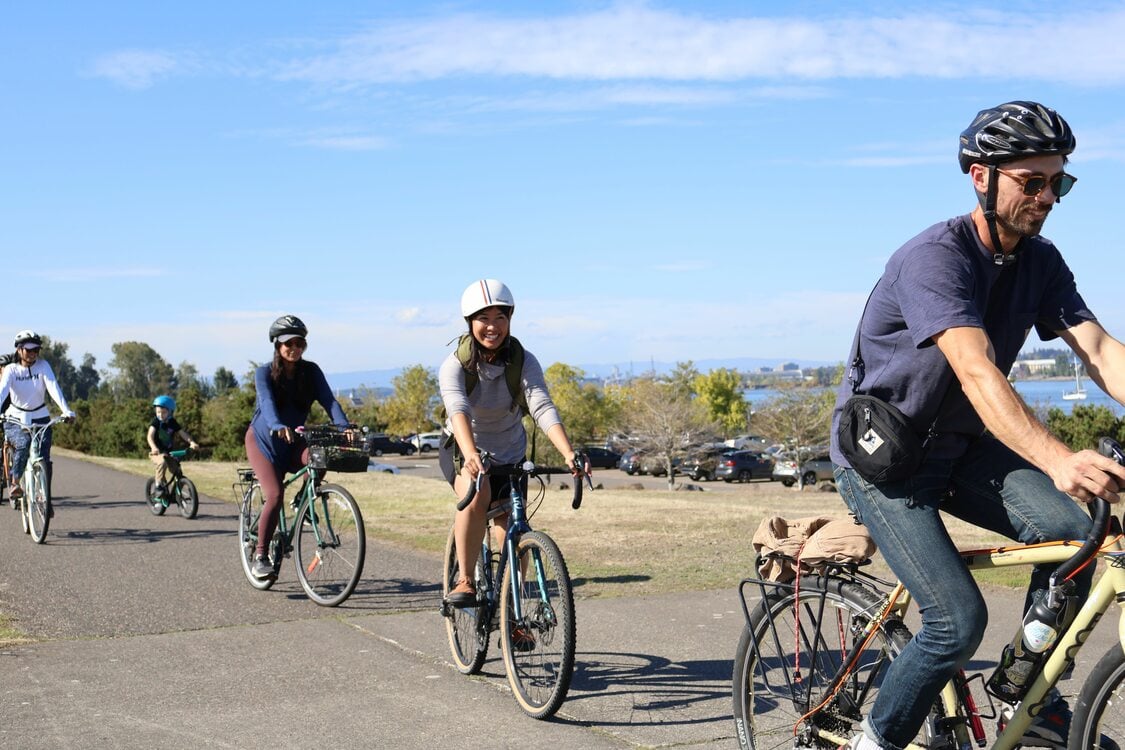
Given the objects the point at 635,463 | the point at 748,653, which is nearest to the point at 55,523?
the point at 748,653

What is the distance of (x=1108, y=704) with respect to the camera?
323cm

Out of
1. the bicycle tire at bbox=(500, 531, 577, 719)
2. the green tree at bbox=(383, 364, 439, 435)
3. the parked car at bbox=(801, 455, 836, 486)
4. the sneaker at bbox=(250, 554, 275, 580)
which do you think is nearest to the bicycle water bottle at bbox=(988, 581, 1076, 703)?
the bicycle tire at bbox=(500, 531, 577, 719)

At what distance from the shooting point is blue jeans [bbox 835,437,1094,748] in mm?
3486

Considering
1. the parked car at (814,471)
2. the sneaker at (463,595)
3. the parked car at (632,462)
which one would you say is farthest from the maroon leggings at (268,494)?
the parked car at (632,462)

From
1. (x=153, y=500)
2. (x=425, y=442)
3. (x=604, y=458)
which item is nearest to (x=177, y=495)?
(x=153, y=500)

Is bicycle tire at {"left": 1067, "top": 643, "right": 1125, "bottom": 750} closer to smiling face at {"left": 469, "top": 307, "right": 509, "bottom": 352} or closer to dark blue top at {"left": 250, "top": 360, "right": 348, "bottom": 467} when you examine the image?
smiling face at {"left": 469, "top": 307, "right": 509, "bottom": 352}

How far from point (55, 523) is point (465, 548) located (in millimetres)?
9470

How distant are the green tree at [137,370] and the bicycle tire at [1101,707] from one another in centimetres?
15116

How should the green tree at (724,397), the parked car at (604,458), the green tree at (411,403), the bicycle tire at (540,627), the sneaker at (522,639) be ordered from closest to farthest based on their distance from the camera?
the bicycle tire at (540,627), the sneaker at (522,639), the parked car at (604,458), the green tree at (411,403), the green tree at (724,397)

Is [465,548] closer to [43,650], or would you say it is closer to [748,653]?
[748,653]

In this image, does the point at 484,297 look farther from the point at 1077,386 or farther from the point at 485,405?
the point at 1077,386

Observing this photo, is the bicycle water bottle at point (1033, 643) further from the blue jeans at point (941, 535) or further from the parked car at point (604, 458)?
the parked car at point (604, 458)

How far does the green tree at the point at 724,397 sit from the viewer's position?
11138cm

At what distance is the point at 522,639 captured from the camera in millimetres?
5688
